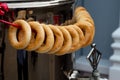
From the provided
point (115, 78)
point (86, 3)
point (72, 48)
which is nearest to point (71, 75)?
point (72, 48)

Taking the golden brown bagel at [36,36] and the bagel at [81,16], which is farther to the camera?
the bagel at [81,16]

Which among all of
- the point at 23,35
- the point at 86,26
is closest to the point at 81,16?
the point at 86,26

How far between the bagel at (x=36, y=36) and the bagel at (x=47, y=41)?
1 cm

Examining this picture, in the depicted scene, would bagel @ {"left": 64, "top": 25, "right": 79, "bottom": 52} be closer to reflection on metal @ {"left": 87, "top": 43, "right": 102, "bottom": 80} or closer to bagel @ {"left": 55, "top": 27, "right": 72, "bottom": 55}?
bagel @ {"left": 55, "top": 27, "right": 72, "bottom": 55}

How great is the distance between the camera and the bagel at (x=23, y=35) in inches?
17.4

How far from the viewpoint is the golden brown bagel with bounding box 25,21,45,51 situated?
45 cm

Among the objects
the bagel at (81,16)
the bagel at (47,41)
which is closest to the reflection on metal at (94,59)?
the bagel at (81,16)

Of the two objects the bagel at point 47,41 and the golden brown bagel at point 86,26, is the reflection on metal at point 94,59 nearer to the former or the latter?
the golden brown bagel at point 86,26

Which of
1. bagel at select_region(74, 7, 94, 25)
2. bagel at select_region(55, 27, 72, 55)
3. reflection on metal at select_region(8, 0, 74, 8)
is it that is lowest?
bagel at select_region(55, 27, 72, 55)

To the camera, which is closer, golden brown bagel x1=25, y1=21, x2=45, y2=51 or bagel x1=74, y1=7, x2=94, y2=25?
golden brown bagel x1=25, y1=21, x2=45, y2=51

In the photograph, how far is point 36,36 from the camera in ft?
1.50

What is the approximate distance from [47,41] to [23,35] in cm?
4

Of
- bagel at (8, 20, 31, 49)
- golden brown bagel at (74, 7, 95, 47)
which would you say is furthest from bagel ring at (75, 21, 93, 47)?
bagel at (8, 20, 31, 49)

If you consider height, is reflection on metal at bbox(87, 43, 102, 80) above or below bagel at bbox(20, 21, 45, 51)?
below
